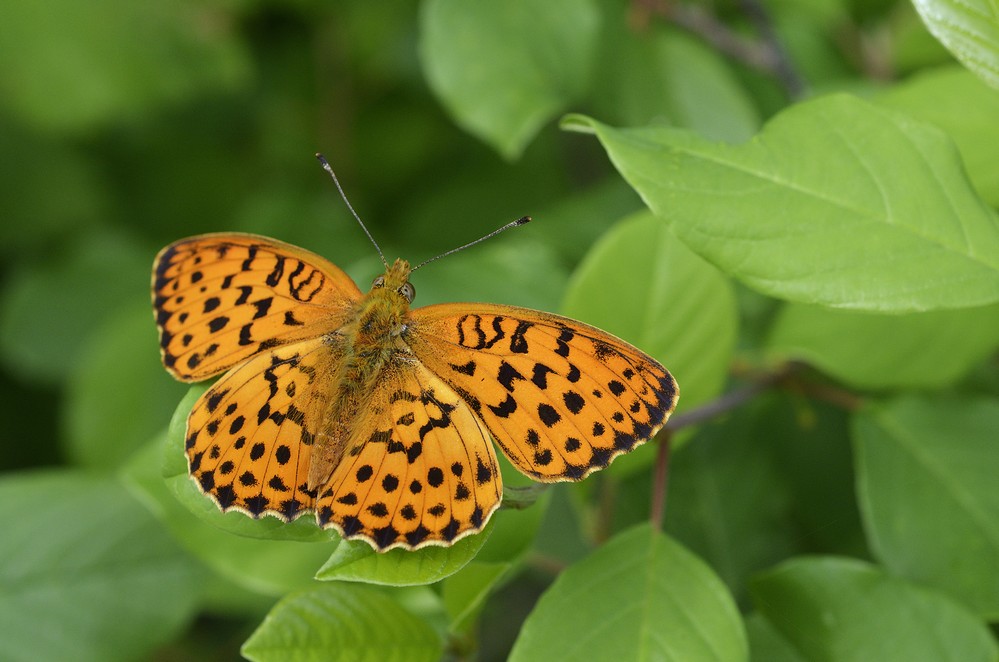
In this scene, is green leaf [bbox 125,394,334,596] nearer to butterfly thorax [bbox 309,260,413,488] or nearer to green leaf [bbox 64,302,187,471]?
butterfly thorax [bbox 309,260,413,488]

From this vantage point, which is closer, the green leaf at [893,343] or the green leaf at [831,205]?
the green leaf at [831,205]

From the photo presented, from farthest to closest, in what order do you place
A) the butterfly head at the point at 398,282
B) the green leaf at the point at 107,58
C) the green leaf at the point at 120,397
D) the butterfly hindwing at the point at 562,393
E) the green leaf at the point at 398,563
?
the green leaf at the point at 107,58
the green leaf at the point at 120,397
the butterfly head at the point at 398,282
the butterfly hindwing at the point at 562,393
the green leaf at the point at 398,563

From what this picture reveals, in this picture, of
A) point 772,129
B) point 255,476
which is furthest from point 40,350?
point 772,129

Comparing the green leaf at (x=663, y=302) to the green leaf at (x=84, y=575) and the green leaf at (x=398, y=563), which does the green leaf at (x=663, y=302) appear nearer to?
the green leaf at (x=398, y=563)

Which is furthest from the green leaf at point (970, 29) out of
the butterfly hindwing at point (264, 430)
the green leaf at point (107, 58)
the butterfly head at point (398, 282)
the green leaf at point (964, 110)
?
the green leaf at point (107, 58)

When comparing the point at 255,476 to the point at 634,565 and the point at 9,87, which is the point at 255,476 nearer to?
the point at 634,565

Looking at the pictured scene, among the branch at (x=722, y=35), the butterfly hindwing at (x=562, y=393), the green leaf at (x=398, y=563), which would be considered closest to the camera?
the green leaf at (x=398, y=563)

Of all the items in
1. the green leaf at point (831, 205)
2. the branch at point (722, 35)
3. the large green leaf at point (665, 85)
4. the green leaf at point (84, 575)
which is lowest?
the green leaf at point (84, 575)

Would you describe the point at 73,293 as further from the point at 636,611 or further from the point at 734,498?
the point at 636,611
